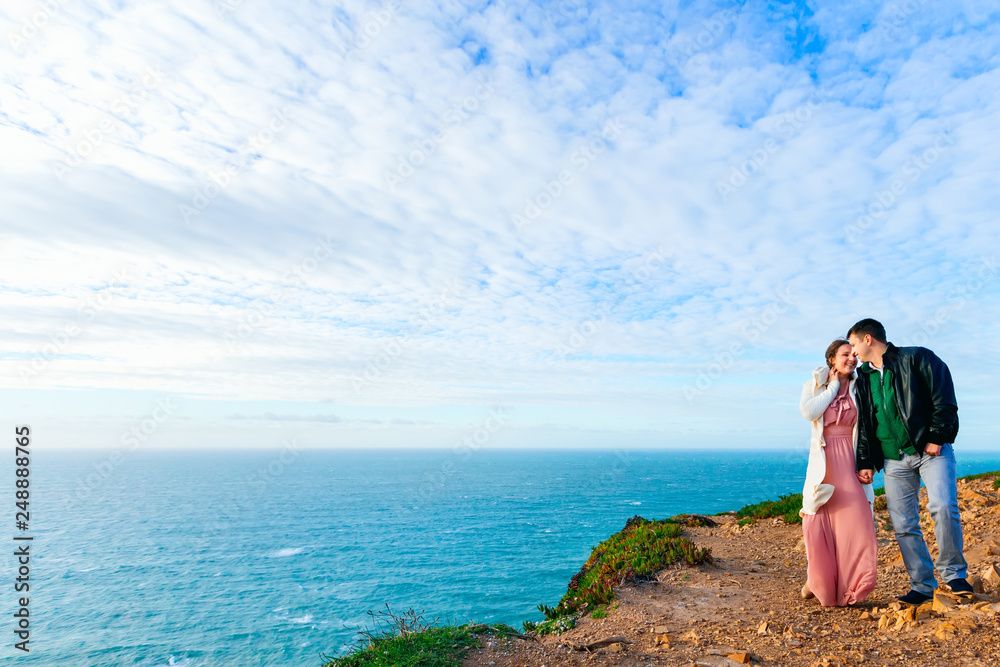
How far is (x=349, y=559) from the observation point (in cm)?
5094

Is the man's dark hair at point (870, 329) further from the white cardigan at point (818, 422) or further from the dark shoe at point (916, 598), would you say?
the dark shoe at point (916, 598)

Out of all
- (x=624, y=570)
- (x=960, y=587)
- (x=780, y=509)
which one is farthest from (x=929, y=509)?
(x=780, y=509)

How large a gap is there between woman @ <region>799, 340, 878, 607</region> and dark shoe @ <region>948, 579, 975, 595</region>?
69cm

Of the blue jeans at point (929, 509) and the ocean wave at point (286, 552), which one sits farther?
the ocean wave at point (286, 552)

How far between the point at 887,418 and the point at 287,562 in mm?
58958

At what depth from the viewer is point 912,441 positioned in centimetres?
525

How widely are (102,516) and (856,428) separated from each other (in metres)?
109

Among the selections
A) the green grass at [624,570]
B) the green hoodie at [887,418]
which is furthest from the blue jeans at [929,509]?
the green grass at [624,570]

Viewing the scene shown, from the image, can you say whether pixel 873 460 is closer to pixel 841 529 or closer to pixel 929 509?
pixel 929 509

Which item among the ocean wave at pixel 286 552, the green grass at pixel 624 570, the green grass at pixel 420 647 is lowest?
the ocean wave at pixel 286 552

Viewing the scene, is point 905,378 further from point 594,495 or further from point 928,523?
point 594,495

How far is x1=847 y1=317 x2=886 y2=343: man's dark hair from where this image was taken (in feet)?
18.7

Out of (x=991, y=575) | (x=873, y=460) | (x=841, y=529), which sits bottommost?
(x=991, y=575)

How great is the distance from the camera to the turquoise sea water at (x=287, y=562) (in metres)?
33.8
